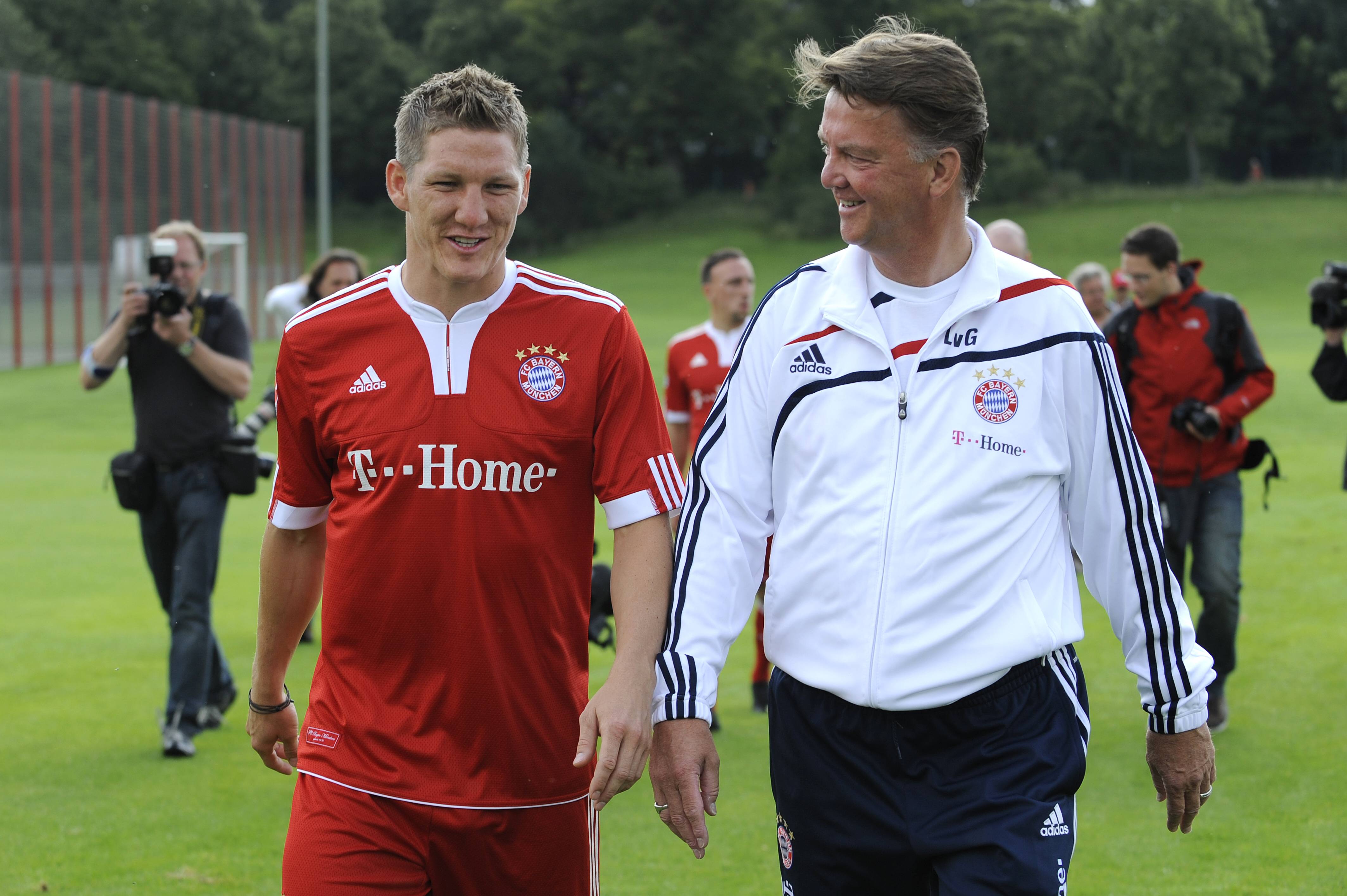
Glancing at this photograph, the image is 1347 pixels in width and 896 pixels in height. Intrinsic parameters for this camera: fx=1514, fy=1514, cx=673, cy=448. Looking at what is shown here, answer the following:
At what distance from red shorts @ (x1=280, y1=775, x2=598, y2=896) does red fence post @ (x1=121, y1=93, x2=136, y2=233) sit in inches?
1517

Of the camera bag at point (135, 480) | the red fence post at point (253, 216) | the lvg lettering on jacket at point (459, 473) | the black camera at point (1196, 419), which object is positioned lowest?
the red fence post at point (253, 216)

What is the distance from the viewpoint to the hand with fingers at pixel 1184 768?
3.14 m

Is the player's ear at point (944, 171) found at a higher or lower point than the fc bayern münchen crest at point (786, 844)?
higher

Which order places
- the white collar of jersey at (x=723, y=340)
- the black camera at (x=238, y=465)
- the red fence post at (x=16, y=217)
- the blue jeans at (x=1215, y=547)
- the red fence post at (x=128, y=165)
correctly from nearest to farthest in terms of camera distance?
the black camera at (x=238, y=465) < the blue jeans at (x=1215, y=547) < the white collar of jersey at (x=723, y=340) < the red fence post at (x=16, y=217) < the red fence post at (x=128, y=165)

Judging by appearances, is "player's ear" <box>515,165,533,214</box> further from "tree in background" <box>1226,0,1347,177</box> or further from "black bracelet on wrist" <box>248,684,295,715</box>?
"tree in background" <box>1226,0,1347,177</box>

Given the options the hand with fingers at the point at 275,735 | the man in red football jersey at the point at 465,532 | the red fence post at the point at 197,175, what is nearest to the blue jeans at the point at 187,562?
the hand with fingers at the point at 275,735

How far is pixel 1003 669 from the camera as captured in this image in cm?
298

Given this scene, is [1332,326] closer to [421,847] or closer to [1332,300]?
[1332,300]

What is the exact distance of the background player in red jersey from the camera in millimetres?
8570

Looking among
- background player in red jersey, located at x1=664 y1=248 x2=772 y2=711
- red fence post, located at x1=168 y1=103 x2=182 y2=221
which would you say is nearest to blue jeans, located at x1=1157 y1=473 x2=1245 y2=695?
background player in red jersey, located at x1=664 y1=248 x2=772 y2=711

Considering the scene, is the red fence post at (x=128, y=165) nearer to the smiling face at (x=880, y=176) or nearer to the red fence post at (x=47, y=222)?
the red fence post at (x=47, y=222)

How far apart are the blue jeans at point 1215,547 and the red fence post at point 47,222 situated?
3146 centimetres

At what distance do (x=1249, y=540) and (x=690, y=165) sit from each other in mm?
77087

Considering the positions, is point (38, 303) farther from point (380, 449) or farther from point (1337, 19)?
point (1337, 19)
